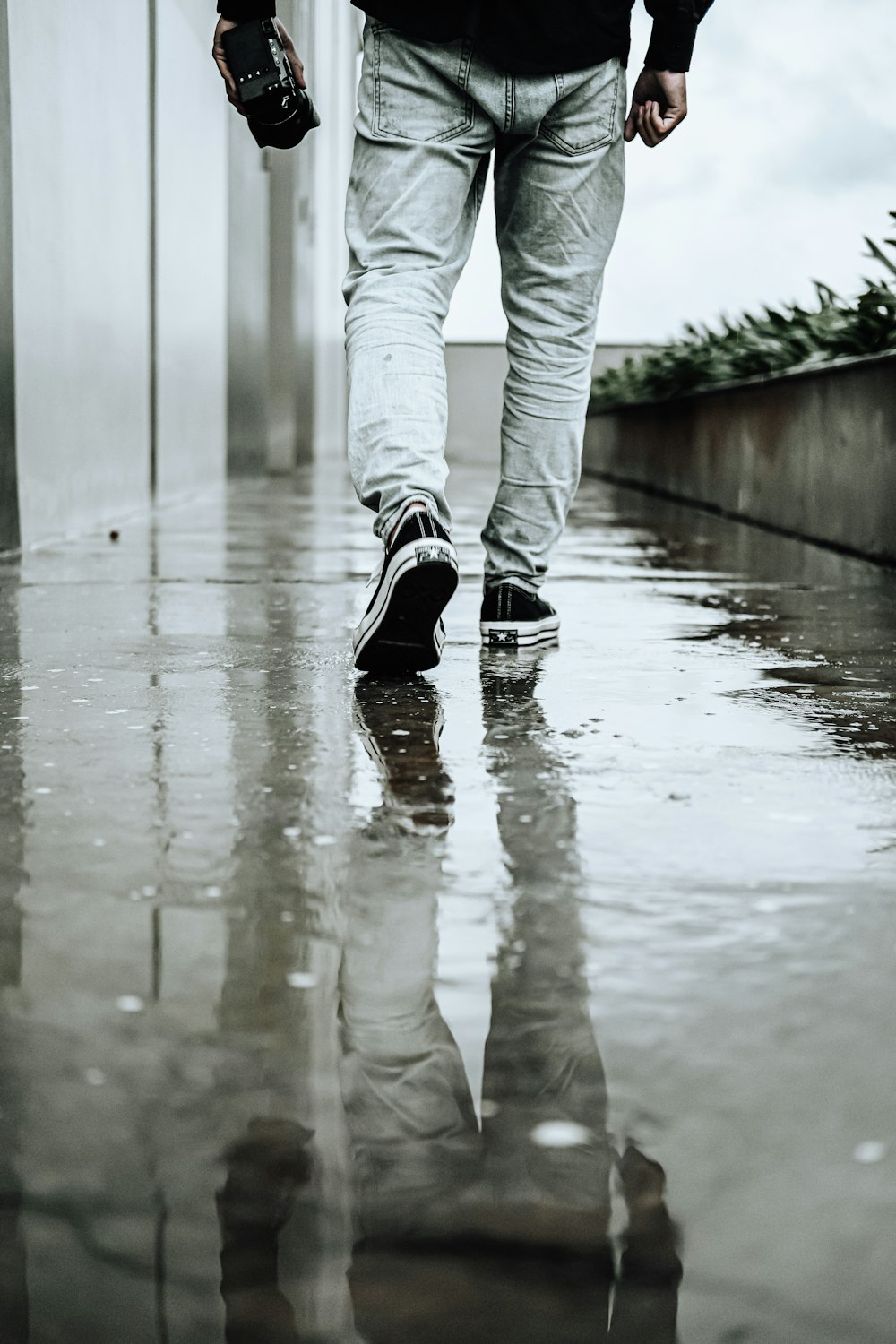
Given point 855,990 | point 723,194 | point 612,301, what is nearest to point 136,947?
point 855,990

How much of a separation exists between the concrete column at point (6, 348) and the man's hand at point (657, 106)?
2073mm

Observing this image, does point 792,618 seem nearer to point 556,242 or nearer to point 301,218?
point 556,242

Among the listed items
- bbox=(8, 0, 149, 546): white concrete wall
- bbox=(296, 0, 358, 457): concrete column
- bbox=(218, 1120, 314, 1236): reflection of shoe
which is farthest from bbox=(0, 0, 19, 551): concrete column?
bbox=(296, 0, 358, 457): concrete column

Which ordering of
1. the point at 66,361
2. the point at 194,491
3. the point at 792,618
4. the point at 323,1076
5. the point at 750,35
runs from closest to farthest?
the point at 323,1076 < the point at 792,618 < the point at 66,361 < the point at 194,491 < the point at 750,35

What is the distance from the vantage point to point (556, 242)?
8.16ft

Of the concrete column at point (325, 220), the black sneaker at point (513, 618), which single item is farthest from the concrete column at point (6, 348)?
the concrete column at point (325, 220)

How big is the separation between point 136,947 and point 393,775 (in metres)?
0.57

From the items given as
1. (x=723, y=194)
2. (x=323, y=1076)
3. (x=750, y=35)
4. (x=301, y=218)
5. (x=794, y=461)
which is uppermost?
(x=750, y=35)

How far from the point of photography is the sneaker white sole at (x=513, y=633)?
2.52 metres

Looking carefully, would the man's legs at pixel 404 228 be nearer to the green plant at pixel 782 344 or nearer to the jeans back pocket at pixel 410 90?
the jeans back pocket at pixel 410 90

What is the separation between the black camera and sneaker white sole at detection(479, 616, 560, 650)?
0.84m

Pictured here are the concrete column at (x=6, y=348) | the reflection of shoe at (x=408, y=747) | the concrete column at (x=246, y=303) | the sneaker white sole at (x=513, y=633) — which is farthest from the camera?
the concrete column at (x=246, y=303)

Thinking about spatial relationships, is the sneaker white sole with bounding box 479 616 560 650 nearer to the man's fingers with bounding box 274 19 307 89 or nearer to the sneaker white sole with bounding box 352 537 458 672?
the sneaker white sole with bounding box 352 537 458 672

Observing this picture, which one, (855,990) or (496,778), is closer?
(855,990)
